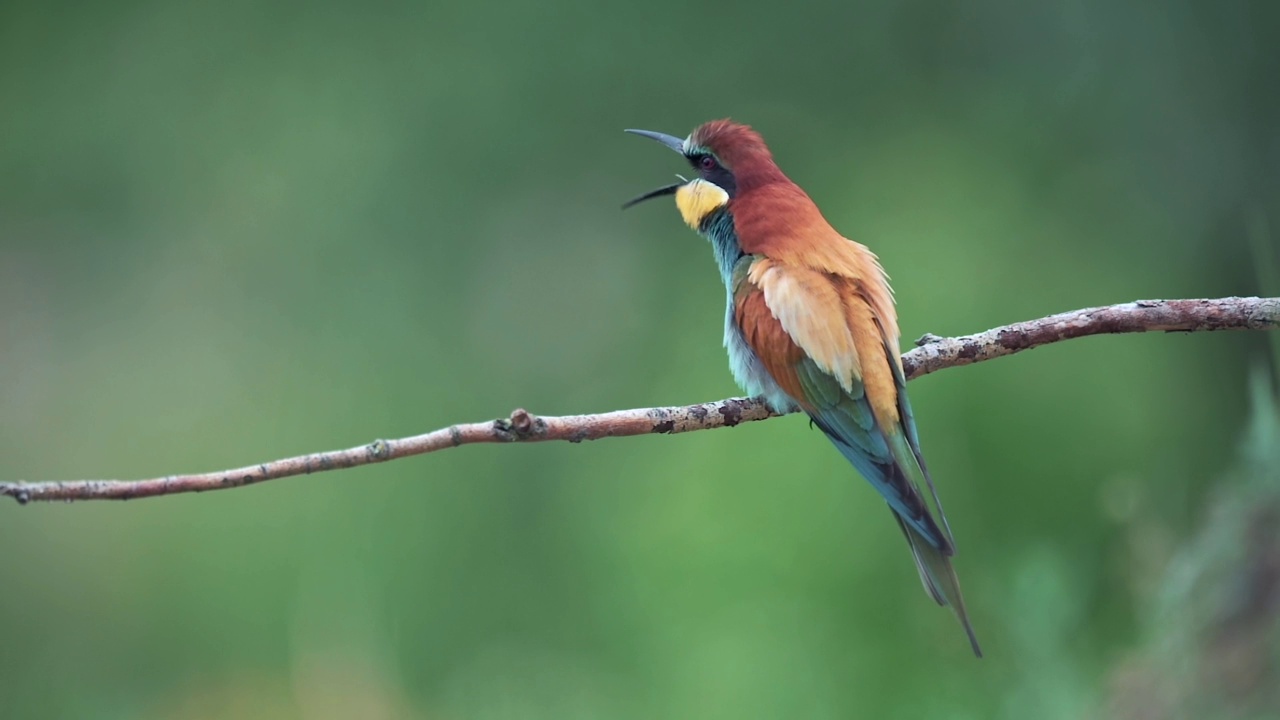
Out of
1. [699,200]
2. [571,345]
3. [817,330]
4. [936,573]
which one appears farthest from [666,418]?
[571,345]

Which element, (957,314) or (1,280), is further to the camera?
(1,280)

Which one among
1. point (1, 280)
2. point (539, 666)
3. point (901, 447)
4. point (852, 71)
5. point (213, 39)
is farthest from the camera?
point (213, 39)

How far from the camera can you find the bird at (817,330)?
1.43 m

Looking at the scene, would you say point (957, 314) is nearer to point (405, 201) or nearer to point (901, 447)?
point (901, 447)

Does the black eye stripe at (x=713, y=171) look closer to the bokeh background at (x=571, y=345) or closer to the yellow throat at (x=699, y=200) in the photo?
the yellow throat at (x=699, y=200)

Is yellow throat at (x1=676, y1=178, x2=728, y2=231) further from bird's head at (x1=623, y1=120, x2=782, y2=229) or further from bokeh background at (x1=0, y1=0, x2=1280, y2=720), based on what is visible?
bokeh background at (x1=0, y1=0, x2=1280, y2=720)

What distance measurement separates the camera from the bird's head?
1.68 m

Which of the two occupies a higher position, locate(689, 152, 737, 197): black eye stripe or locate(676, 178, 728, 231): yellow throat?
locate(689, 152, 737, 197): black eye stripe

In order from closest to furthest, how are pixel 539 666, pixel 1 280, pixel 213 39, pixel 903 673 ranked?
pixel 903 673, pixel 539 666, pixel 1 280, pixel 213 39

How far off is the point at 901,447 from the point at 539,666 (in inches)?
73.3

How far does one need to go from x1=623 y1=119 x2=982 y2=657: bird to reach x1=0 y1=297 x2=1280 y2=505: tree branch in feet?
0.21

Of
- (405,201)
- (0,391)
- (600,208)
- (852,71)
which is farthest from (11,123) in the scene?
(852,71)

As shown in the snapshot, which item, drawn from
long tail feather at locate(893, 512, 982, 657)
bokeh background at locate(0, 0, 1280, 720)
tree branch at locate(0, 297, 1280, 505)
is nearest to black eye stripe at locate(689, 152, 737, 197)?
tree branch at locate(0, 297, 1280, 505)

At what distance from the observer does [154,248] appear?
4016 millimetres
